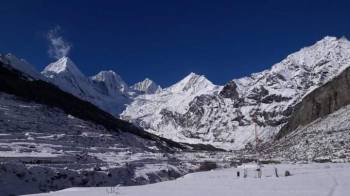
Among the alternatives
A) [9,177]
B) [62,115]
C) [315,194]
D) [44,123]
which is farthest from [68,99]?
[315,194]

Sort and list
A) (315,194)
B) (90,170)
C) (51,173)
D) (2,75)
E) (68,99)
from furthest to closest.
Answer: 1. (68,99)
2. (2,75)
3. (90,170)
4. (51,173)
5. (315,194)

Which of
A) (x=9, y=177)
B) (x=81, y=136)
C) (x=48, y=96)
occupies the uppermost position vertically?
(x=48, y=96)

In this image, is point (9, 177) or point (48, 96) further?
point (48, 96)

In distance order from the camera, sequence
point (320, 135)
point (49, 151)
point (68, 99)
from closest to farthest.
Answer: point (49, 151), point (320, 135), point (68, 99)

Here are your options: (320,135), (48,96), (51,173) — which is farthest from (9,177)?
(320,135)

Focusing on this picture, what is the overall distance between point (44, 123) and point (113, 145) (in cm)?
1646

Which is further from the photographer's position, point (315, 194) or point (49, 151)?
point (49, 151)

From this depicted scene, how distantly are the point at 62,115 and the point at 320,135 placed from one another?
82395 millimetres

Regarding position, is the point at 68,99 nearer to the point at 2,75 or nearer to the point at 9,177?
the point at 2,75

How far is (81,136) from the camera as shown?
103 m

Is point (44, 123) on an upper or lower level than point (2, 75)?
lower

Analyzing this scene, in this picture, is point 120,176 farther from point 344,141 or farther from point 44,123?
point 344,141

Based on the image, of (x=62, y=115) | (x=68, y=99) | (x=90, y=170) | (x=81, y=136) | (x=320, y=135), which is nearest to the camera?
(x=90, y=170)

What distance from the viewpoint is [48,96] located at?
481ft
